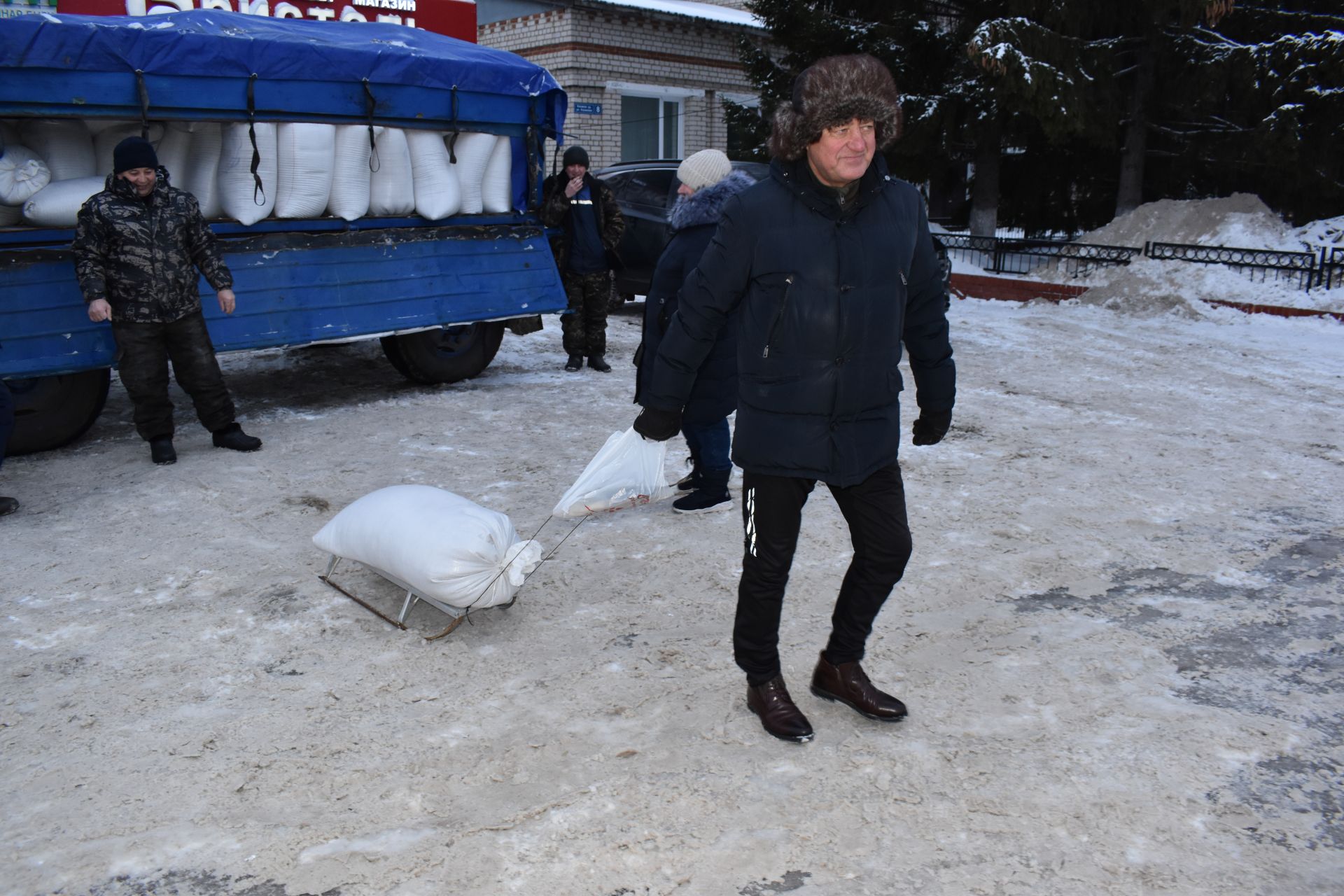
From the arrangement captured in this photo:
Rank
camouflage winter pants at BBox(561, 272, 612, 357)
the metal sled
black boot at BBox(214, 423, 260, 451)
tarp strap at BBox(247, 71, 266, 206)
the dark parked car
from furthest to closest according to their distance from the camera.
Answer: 1. the dark parked car
2. camouflage winter pants at BBox(561, 272, 612, 357)
3. tarp strap at BBox(247, 71, 266, 206)
4. black boot at BBox(214, 423, 260, 451)
5. the metal sled

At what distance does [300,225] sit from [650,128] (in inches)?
575

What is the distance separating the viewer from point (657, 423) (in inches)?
120

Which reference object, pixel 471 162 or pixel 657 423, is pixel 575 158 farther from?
pixel 657 423

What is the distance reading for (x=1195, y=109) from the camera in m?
14.2

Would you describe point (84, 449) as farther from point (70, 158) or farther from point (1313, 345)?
point (1313, 345)

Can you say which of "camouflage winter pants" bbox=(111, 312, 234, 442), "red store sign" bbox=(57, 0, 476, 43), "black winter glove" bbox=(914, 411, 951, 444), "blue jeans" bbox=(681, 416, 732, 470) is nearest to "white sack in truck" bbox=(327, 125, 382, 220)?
"camouflage winter pants" bbox=(111, 312, 234, 442)

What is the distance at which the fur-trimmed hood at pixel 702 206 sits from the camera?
478 cm

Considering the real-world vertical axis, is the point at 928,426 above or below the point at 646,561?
above

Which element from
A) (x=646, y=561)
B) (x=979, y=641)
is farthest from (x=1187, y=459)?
(x=646, y=561)

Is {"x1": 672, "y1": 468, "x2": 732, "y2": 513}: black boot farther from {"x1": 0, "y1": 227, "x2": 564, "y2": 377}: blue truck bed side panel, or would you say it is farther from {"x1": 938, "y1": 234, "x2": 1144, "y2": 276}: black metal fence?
{"x1": 938, "y1": 234, "x2": 1144, "y2": 276}: black metal fence

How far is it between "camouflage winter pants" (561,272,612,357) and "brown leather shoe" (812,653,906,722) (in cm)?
551

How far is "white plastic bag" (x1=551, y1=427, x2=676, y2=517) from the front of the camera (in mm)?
4590

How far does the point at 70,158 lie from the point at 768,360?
503 centimetres

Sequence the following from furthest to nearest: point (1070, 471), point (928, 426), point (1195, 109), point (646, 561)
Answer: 1. point (1195, 109)
2. point (1070, 471)
3. point (646, 561)
4. point (928, 426)
